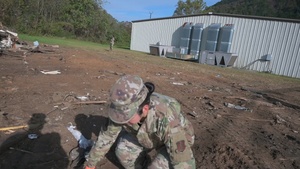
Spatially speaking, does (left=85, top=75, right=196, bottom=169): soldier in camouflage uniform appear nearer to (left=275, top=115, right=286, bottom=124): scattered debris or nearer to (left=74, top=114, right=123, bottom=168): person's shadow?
(left=74, top=114, right=123, bottom=168): person's shadow


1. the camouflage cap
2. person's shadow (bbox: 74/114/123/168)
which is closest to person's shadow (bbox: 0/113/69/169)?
person's shadow (bbox: 74/114/123/168)

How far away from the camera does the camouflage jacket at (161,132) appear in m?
1.78

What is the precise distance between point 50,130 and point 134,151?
138 centimetres

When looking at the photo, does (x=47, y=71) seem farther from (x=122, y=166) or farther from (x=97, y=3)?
(x=97, y=3)

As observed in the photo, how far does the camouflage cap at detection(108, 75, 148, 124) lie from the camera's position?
161cm

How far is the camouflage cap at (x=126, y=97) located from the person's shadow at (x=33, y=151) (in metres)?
1.44

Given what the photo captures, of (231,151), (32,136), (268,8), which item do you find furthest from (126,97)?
(268,8)

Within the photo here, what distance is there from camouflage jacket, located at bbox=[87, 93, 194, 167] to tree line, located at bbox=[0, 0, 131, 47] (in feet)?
85.1

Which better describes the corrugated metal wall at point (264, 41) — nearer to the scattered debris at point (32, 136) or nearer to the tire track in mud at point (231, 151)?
the tire track in mud at point (231, 151)

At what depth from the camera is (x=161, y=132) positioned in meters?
1.87

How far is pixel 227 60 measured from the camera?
15.9 metres

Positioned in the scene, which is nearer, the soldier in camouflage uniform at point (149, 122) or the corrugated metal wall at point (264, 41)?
the soldier in camouflage uniform at point (149, 122)

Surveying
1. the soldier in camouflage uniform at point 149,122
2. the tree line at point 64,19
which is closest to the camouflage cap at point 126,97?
the soldier in camouflage uniform at point 149,122

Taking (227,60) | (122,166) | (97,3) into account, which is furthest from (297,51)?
(97,3)
